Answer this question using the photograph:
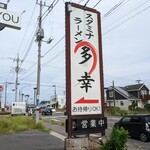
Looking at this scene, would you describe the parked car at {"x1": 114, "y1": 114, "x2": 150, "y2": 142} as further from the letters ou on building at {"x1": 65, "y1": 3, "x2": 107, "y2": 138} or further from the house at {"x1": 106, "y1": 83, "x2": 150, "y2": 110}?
the house at {"x1": 106, "y1": 83, "x2": 150, "y2": 110}

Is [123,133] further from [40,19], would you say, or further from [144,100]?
[144,100]

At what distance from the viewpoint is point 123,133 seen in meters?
8.23

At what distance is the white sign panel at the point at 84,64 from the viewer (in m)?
10.1

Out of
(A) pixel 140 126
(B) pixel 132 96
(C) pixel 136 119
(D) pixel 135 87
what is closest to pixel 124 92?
(B) pixel 132 96

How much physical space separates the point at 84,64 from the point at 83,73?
339 mm

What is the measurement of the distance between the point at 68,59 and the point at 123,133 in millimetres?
3357

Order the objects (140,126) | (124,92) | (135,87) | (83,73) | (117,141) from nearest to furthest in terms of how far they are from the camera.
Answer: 1. (117,141)
2. (83,73)
3. (140,126)
4. (124,92)
5. (135,87)

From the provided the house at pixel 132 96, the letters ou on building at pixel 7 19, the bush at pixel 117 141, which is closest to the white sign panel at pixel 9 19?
the letters ou on building at pixel 7 19

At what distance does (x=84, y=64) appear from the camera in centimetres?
1045

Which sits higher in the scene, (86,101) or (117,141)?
(86,101)

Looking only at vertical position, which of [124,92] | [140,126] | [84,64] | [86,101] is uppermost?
[124,92]

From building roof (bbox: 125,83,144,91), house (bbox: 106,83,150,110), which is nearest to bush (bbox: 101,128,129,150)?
house (bbox: 106,83,150,110)

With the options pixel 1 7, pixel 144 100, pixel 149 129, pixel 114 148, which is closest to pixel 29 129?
pixel 149 129

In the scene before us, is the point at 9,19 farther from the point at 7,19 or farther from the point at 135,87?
the point at 135,87
